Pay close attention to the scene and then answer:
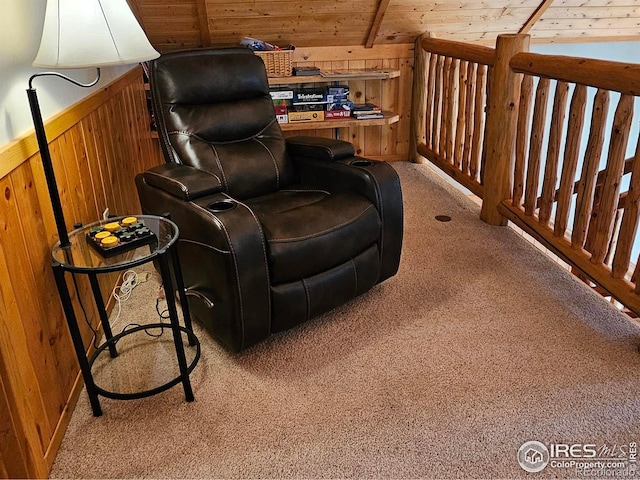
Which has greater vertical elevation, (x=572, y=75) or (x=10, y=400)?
(x=572, y=75)

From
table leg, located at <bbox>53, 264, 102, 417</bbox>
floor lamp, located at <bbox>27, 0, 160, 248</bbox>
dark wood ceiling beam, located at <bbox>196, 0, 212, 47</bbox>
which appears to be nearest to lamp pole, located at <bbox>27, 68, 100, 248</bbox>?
floor lamp, located at <bbox>27, 0, 160, 248</bbox>

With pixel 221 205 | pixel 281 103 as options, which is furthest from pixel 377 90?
pixel 221 205

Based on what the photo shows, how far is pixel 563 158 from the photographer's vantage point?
2.55 meters

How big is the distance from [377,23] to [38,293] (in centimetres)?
297

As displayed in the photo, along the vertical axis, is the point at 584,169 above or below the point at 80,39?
below

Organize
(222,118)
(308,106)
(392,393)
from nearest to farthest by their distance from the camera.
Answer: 1. (392,393)
2. (222,118)
3. (308,106)

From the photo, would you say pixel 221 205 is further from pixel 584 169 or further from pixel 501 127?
pixel 501 127

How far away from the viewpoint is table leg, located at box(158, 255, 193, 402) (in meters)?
1.58

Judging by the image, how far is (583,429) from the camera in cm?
161

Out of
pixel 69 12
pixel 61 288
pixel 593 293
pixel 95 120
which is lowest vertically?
pixel 593 293

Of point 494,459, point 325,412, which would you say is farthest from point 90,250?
point 494,459

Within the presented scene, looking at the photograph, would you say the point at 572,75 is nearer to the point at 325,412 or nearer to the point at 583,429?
the point at 583,429

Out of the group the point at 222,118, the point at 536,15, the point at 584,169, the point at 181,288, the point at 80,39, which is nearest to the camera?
the point at 80,39

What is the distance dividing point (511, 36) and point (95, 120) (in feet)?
6.84
